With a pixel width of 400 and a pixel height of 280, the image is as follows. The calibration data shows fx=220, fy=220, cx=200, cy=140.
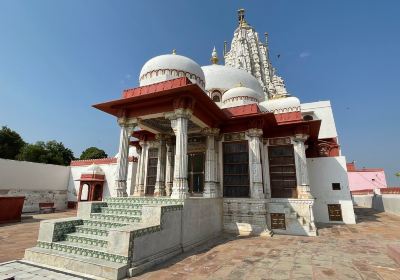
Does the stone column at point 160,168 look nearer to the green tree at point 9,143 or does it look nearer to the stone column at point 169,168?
the stone column at point 169,168

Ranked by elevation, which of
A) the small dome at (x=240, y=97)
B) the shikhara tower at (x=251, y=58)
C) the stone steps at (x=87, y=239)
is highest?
the shikhara tower at (x=251, y=58)

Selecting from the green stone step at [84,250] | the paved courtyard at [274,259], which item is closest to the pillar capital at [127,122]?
the green stone step at [84,250]

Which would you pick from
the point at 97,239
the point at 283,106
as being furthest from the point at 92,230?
the point at 283,106

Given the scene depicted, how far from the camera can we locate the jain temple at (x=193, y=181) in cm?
556

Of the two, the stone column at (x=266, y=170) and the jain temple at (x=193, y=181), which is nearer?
the jain temple at (x=193, y=181)

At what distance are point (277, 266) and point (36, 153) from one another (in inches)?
1412

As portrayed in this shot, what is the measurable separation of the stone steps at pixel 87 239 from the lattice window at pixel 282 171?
820cm

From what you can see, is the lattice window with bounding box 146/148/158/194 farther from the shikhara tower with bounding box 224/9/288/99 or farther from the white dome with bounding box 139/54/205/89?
the shikhara tower with bounding box 224/9/288/99

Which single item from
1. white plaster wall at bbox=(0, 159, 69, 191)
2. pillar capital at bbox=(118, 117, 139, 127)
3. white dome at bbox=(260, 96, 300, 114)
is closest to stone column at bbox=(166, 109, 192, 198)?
pillar capital at bbox=(118, 117, 139, 127)

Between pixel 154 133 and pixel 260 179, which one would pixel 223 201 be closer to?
pixel 260 179

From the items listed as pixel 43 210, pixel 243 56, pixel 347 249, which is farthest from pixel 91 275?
pixel 243 56

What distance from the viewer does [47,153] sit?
106 feet

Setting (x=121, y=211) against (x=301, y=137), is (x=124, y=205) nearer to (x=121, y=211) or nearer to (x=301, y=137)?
(x=121, y=211)

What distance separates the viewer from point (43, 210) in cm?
1716
